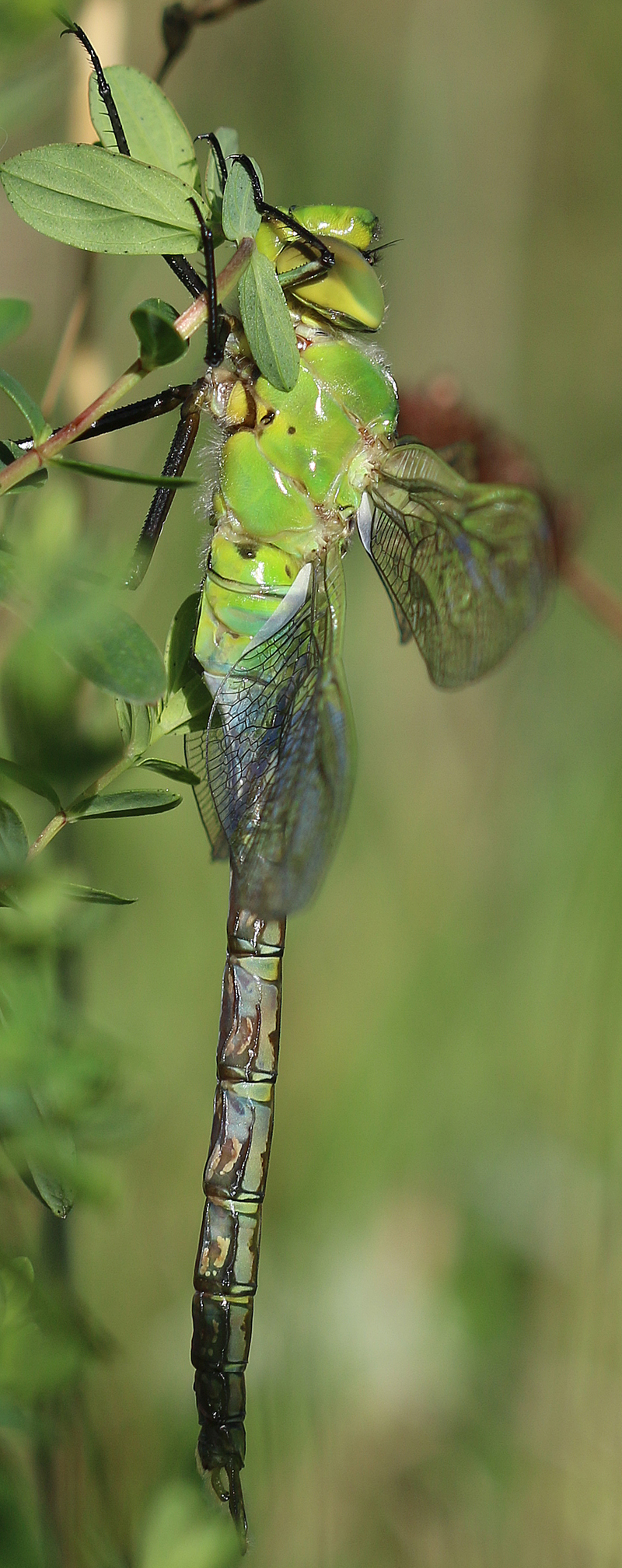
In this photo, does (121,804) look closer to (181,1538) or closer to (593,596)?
(181,1538)

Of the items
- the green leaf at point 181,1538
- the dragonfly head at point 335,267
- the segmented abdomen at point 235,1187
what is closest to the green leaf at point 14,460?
the dragonfly head at point 335,267

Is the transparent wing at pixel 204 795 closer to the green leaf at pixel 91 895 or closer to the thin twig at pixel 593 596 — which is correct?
the green leaf at pixel 91 895

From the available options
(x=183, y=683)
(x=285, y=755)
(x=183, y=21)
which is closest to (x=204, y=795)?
(x=285, y=755)

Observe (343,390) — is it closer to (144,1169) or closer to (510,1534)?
(144,1169)

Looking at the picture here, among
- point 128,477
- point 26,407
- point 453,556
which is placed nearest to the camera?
point 128,477

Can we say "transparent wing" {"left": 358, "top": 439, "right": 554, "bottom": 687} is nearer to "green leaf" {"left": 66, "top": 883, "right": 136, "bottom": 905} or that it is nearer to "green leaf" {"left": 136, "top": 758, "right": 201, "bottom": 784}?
"green leaf" {"left": 136, "top": 758, "right": 201, "bottom": 784}

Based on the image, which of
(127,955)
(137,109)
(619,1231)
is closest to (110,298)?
(137,109)
